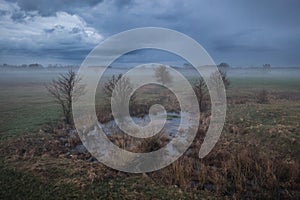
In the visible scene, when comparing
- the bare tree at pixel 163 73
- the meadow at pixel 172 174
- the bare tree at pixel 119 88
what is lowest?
the meadow at pixel 172 174

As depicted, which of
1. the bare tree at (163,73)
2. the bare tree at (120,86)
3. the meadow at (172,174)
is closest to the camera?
the meadow at (172,174)

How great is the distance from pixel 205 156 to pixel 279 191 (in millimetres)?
5548

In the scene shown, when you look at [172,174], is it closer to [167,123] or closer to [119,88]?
[167,123]

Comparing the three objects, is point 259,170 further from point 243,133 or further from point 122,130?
point 122,130

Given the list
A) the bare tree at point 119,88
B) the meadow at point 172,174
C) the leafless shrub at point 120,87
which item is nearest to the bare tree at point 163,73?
the bare tree at point 119,88

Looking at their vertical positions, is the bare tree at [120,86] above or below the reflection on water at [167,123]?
above

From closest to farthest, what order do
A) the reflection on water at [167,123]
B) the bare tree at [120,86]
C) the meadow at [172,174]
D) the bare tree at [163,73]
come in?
the meadow at [172,174] < the reflection on water at [167,123] < the bare tree at [120,86] < the bare tree at [163,73]

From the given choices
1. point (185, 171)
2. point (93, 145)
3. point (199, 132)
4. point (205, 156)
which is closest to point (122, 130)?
point (93, 145)

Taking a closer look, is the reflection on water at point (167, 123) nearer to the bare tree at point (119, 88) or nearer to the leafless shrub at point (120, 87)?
the bare tree at point (119, 88)

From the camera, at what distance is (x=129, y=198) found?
10867 millimetres

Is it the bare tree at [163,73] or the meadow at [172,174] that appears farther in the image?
the bare tree at [163,73]

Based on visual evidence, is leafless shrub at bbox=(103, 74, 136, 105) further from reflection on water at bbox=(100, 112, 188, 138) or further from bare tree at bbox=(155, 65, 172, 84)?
bare tree at bbox=(155, 65, 172, 84)

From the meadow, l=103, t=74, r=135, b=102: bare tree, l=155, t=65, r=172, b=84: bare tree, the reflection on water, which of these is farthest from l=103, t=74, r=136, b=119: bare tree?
l=155, t=65, r=172, b=84: bare tree

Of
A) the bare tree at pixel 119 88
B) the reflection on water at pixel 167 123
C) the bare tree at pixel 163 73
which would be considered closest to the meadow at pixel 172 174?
the reflection on water at pixel 167 123
